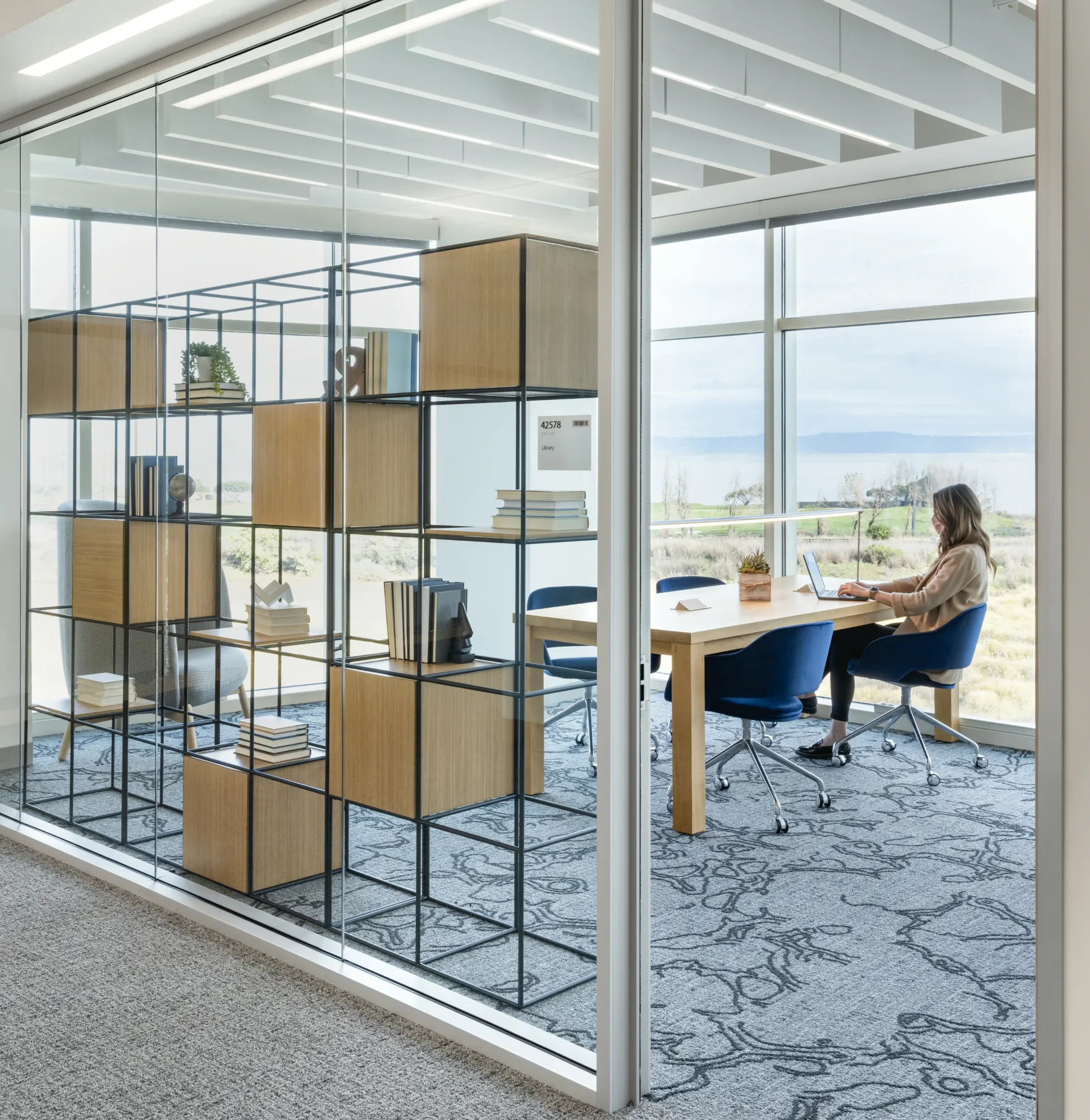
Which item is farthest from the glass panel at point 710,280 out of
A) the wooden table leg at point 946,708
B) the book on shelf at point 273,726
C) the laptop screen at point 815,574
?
the book on shelf at point 273,726

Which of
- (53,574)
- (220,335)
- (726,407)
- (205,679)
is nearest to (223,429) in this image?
(220,335)

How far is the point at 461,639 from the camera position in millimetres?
3119

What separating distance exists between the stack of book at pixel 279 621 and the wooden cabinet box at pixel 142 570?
0.27 meters

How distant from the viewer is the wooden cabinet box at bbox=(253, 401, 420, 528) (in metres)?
3.24

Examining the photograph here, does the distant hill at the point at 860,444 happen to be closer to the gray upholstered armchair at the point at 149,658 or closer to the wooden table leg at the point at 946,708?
the wooden table leg at the point at 946,708

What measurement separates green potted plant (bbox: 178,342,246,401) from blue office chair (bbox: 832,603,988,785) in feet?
7.98

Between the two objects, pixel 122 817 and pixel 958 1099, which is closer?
pixel 958 1099

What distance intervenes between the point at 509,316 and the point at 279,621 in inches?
51.5

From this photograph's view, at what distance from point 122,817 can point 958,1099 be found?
3.04 metres

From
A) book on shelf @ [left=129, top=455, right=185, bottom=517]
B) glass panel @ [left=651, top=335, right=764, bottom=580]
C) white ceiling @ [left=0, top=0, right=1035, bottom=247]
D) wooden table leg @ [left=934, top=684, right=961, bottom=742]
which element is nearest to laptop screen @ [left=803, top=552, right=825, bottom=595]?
wooden table leg @ [left=934, top=684, right=961, bottom=742]

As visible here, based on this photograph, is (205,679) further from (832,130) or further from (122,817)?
(832,130)

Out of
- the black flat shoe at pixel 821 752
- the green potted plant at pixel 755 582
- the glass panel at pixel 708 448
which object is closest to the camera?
the black flat shoe at pixel 821 752

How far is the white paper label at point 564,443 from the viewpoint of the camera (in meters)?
2.80

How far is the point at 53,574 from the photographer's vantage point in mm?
4668
